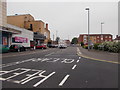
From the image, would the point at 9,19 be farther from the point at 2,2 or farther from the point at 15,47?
the point at 15,47

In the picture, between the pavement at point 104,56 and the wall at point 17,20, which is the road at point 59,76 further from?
the wall at point 17,20

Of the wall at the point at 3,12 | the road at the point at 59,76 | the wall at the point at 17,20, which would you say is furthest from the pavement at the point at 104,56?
the wall at the point at 17,20

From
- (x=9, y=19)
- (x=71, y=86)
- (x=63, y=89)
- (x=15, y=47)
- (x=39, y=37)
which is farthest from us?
(x=9, y=19)

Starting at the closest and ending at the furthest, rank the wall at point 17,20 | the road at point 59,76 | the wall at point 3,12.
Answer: the road at point 59,76 → the wall at point 3,12 → the wall at point 17,20

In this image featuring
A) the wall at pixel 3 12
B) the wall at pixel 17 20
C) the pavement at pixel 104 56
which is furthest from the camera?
the wall at pixel 17 20

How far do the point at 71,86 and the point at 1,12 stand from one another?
2755cm

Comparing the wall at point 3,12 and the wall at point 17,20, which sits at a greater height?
the wall at point 17,20

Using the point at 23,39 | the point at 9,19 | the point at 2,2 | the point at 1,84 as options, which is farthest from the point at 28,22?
the point at 1,84

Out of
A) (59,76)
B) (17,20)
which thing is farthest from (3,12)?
(17,20)

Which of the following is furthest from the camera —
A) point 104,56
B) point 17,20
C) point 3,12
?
point 17,20

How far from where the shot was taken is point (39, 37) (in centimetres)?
5956

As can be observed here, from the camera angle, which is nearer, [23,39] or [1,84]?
[1,84]

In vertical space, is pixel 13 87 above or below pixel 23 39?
below

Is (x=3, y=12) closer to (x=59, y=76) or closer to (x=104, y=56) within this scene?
(x=104, y=56)
